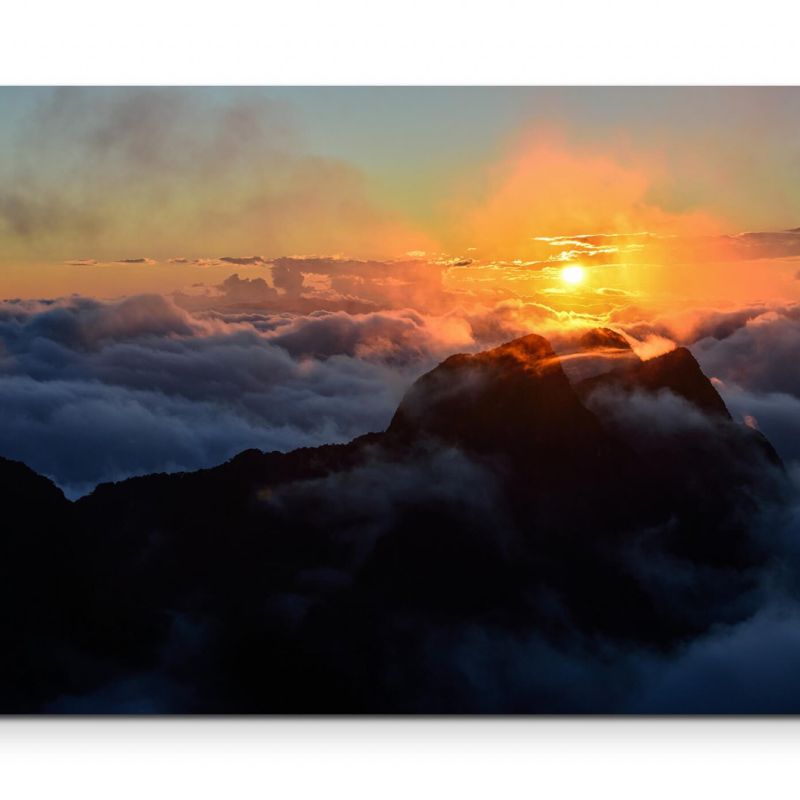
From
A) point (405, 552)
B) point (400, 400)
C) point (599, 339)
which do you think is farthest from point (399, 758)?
point (599, 339)

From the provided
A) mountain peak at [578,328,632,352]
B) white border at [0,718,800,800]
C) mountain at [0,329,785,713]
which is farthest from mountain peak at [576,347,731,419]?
white border at [0,718,800,800]

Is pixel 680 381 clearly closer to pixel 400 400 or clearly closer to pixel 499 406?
pixel 499 406

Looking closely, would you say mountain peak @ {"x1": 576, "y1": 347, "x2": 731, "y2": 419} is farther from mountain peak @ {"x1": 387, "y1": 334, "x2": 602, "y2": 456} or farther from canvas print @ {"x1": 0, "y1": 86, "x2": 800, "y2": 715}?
mountain peak @ {"x1": 387, "y1": 334, "x2": 602, "y2": 456}

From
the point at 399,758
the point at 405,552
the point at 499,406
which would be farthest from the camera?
the point at 499,406

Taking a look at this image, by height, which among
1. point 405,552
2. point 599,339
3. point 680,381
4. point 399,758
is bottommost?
point 399,758

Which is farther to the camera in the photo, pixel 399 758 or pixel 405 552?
pixel 405 552
